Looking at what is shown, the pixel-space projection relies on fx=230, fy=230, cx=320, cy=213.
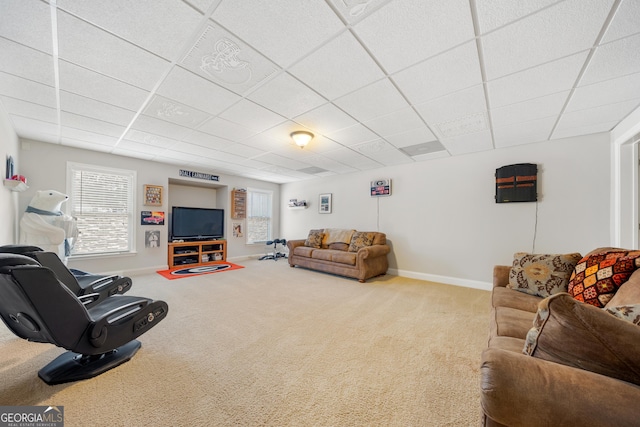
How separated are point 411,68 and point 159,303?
2.88m

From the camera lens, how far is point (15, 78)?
207 cm

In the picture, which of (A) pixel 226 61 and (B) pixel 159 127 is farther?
(B) pixel 159 127

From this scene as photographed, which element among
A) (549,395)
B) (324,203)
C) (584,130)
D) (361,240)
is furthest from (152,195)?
(584,130)

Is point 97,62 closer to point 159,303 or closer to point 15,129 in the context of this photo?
point 159,303

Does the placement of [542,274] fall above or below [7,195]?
below

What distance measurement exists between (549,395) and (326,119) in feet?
9.35

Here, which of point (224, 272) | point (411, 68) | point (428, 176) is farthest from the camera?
point (224, 272)

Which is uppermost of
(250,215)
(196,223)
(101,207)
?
(101,207)

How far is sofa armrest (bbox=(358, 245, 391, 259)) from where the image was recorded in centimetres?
438

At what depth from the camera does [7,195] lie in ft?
10.0

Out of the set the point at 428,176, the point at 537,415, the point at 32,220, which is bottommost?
the point at 537,415

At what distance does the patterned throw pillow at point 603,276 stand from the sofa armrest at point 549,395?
1249 mm

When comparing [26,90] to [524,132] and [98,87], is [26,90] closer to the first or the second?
[98,87]

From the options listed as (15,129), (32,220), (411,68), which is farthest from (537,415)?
(15,129)
